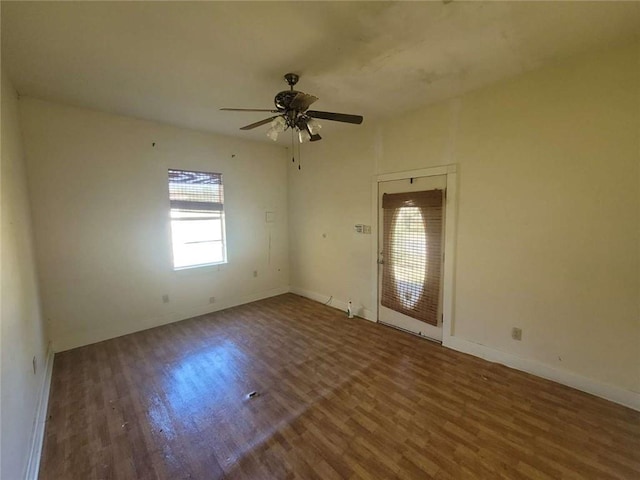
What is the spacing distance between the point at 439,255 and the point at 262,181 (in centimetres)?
330

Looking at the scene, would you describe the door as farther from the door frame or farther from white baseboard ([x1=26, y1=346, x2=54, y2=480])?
white baseboard ([x1=26, y1=346, x2=54, y2=480])

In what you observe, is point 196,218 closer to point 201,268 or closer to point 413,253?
point 201,268

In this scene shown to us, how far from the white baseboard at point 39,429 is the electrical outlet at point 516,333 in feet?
12.8

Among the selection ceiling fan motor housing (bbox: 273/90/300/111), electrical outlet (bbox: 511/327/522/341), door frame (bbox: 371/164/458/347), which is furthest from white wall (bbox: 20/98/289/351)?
electrical outlet (bbox: 511/327/522/341)

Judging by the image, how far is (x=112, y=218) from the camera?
3.46 meters

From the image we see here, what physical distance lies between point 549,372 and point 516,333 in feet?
1.31

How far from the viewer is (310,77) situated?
2539 millimetres

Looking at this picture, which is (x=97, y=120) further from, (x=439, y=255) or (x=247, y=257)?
(x=439, y=255)

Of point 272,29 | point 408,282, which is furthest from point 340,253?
point 272,29

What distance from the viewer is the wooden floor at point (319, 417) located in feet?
5.61

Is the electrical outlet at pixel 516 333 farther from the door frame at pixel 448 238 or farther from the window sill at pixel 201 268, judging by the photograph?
the window sill at pixel 201 268

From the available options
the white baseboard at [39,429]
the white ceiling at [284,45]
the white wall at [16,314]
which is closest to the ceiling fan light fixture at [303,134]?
the white ceiling at [284,45]

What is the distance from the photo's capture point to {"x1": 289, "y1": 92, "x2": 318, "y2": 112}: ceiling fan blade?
2.18m

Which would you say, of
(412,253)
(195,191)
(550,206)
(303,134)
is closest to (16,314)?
(303,134)
